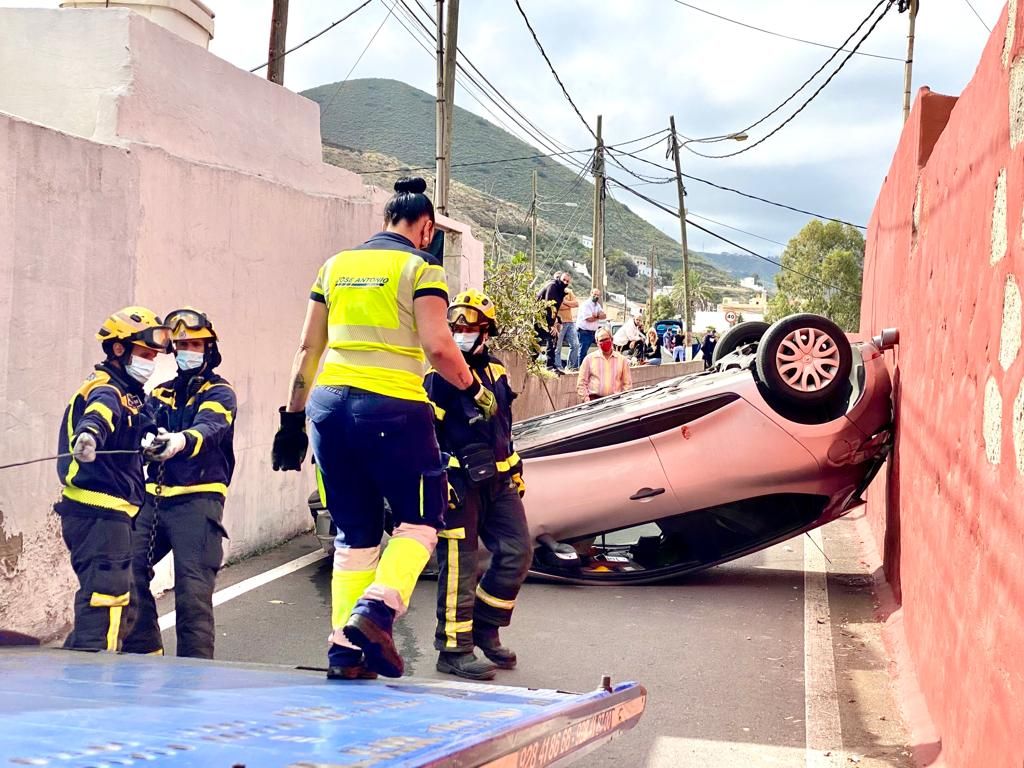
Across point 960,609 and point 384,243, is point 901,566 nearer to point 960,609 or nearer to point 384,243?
point 960,609

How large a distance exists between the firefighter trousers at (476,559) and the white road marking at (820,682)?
1510 millimetres

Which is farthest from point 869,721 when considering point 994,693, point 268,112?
point 268,112

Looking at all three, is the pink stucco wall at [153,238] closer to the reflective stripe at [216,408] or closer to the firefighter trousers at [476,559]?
the reflective stripe at [216,408]

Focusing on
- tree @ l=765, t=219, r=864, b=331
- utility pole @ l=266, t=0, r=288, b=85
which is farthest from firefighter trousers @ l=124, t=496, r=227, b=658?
tree @ l=765, t=219, r=864, b=331

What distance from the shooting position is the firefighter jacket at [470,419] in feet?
19.2

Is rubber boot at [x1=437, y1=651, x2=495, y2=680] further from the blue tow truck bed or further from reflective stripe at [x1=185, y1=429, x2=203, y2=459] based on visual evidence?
the blue tow truck bed

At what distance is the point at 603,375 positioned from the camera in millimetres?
12117

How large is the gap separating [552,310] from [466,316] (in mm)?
11255

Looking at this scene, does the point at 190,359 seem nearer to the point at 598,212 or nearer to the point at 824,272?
the point at 598,212

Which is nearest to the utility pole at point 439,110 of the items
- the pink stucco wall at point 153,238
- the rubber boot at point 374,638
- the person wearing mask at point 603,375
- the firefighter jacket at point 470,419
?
the person wearing mask at point 603,375

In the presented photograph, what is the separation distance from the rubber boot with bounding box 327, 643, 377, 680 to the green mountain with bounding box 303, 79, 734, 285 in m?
125

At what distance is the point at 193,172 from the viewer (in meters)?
7.79

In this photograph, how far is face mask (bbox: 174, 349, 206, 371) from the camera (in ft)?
17.1

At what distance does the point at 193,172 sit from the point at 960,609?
5.55 metres
